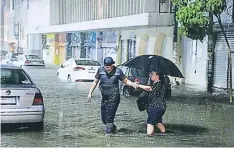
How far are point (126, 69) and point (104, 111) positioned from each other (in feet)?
30.5

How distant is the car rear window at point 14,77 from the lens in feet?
36.0

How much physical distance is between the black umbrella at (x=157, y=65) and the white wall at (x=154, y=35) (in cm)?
1344

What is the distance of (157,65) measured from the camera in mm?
16375

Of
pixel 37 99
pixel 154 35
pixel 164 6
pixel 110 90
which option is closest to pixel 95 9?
pixel 154 35

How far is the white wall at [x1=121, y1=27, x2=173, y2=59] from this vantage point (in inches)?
1224

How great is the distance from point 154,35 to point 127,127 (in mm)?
21829

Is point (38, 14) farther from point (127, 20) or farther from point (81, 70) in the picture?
point (81, 70)

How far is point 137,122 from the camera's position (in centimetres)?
1307

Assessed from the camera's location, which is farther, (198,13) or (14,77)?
(198,13)

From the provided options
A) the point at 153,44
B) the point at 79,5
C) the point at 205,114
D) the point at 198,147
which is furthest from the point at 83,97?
the point at 79,5

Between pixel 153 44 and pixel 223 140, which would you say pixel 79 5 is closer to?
pixel 153 44

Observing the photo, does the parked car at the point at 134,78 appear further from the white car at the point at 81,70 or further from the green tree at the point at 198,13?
the white car at the point at 81,70

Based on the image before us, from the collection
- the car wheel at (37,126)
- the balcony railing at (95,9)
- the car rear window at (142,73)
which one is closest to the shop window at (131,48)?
the balcony railing at (95,9)

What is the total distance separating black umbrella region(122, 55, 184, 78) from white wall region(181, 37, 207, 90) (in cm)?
→ 849
